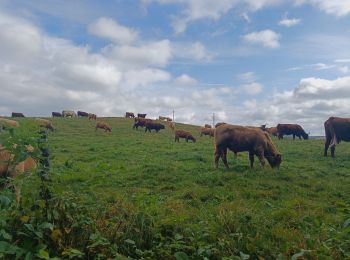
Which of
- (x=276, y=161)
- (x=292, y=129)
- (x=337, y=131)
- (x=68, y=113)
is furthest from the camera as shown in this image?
(x=68, y=113)

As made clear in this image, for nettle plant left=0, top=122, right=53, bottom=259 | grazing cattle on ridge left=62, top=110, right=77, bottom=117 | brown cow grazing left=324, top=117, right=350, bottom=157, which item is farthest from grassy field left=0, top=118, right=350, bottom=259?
grazing cattle on ridge left=62, top=110, right=77, bottom=117

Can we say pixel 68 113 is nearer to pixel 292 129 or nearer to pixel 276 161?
pixel 292 129

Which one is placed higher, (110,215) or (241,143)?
(241,143)

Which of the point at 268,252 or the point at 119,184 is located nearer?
the point at 268,252

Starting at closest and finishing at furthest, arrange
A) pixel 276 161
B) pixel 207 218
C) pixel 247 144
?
pixel 207 218, pixel 276 161, pixel 247 144

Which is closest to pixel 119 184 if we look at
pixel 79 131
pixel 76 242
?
pixel 76 242

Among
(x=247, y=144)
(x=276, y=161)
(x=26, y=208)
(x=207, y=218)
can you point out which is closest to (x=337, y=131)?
(x=276, y=161)

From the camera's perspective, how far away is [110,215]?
5.68 meters

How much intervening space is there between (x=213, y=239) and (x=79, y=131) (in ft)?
111

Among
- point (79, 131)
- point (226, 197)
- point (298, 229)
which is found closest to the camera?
point (298, 229)

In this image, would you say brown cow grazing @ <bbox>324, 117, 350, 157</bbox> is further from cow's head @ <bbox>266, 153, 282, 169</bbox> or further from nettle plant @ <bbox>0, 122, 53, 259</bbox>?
nettle plant @ <bbox>0, 122, 53, 259</bbox>

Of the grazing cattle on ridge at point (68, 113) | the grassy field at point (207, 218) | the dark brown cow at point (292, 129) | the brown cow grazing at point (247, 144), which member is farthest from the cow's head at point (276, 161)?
the grazing cattle on ridge at point (68, 113)

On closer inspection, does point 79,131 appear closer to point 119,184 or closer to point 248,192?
point 119,184

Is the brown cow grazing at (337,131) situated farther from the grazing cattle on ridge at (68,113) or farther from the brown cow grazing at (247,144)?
the grazing cattle on ridge at (68,113)
